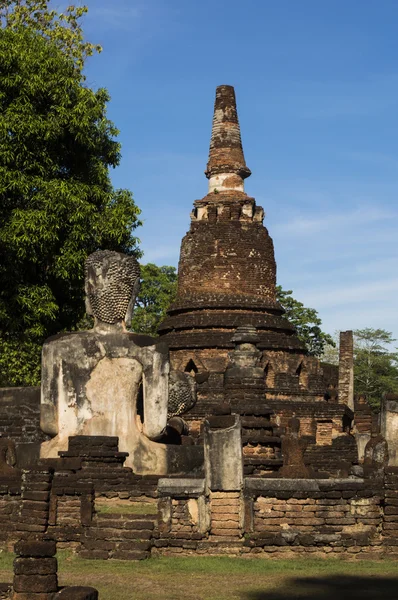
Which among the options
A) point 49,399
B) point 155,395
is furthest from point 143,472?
point 49,399

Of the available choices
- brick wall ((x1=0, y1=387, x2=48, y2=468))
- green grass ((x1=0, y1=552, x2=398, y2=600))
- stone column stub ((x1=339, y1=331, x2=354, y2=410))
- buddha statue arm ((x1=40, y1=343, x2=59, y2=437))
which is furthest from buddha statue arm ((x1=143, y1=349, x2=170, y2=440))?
stone column stub ((x1=339, y1=331, x2=354, y2=410))

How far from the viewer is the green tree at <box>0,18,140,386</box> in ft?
64.2

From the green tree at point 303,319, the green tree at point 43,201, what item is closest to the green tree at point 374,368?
the green tree at point 303,319

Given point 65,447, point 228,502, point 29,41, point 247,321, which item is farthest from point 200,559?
point 247,321

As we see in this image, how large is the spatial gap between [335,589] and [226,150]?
86.1 ft

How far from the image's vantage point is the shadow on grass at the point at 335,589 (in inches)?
290

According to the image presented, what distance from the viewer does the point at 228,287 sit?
31.7m

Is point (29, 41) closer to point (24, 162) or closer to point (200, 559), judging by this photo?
point (24, 162)

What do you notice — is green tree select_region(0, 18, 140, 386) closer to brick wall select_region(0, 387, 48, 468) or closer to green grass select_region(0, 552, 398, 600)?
brick wall select_region(0, 387, 48, 468)

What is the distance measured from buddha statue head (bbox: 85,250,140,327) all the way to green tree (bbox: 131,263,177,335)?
3188cm

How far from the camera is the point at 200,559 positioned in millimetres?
8844

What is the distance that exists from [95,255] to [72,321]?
9.94 m

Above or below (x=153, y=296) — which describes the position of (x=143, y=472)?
below

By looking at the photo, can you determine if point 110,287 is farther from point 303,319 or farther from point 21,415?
point 303,319
